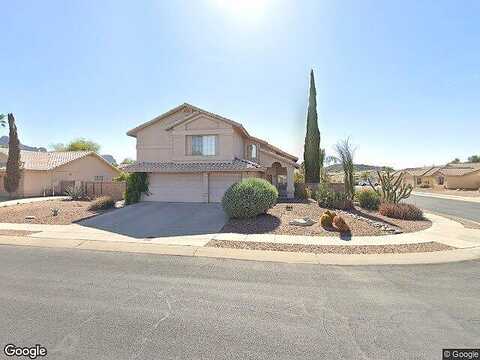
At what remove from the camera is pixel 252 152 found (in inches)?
982

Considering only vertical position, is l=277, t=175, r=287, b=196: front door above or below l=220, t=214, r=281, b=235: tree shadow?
above

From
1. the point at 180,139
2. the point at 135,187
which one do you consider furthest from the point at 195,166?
the point at 135,187

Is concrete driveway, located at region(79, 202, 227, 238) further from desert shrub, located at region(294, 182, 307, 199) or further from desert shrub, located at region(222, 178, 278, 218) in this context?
desert shrub, located at region(294, 182, 307, 199)

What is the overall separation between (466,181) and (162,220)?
52.8 m

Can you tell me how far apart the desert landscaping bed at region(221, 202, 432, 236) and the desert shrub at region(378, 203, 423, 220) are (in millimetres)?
500

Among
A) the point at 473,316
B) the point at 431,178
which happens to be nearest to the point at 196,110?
the point at 473,316

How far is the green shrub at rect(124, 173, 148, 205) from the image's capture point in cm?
2077

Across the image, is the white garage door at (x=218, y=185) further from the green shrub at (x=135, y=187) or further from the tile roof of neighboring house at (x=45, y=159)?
the tile roof of neighboring house at (x=45, y=159)

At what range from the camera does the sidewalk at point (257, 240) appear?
888cm

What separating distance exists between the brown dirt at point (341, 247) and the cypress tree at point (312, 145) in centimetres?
1627

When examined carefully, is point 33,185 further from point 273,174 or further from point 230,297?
point 230,297

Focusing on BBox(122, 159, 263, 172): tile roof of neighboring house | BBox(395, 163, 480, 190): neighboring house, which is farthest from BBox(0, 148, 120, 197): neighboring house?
BBox(395, 163, 480, 190): neighboring house

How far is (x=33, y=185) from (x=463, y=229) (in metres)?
36.5

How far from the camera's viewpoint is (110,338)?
4184 millimetres
